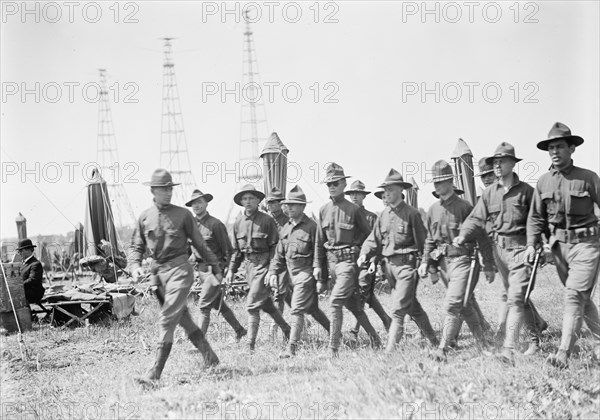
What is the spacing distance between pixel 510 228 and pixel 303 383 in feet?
9.43

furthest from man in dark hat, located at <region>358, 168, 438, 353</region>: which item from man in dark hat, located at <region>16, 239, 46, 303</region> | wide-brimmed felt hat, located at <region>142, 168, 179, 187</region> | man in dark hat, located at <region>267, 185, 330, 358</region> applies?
man in dark hat, located at <region>16, 239, 46, 303</region>

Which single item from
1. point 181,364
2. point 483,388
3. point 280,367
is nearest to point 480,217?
point 483,388

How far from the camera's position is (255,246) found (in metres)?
9.20

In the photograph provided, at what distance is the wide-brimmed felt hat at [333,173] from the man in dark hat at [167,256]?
2.04m

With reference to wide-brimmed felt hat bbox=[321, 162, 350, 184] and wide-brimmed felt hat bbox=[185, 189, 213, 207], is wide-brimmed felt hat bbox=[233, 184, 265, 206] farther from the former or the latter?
wide-brimmed felt hat bbox=[321, 162, 350, 184]

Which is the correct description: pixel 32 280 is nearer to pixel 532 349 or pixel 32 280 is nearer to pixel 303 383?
pixel 303 383

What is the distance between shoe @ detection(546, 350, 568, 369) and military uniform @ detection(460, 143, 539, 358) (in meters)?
0.61

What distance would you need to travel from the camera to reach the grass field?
5246 millimetres

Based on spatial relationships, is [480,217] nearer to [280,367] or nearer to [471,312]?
[471,312]

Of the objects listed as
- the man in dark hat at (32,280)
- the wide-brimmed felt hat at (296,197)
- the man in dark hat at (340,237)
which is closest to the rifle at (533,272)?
the man in dark hat at (340,237)

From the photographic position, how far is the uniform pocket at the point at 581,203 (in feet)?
20.5

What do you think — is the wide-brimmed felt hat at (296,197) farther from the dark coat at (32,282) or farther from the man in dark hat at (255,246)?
the dark coat at (32,282)

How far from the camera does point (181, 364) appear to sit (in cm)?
780

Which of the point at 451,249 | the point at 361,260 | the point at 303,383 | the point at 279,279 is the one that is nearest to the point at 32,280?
the point at 279,279
